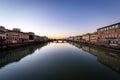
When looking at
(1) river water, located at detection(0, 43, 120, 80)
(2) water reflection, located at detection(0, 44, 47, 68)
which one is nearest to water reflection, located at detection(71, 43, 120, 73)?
(1) river water, located at detection(0, 43, 120, 80)

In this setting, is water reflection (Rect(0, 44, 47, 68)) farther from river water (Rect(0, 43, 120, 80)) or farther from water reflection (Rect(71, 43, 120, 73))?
water reflection (Rect(71, 43, 120, 73))

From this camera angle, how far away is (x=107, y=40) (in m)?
50.0

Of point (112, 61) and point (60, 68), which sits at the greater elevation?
point (60, 68)

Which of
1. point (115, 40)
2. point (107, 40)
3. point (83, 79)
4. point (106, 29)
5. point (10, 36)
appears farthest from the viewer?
point (10, 36)

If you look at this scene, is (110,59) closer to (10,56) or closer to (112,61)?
(112,61)

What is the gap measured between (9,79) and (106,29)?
2078 inches

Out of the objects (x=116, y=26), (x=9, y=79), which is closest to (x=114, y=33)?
(x=116, y=26)

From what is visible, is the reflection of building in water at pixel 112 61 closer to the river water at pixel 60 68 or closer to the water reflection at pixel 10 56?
the river water at pixel 60 68

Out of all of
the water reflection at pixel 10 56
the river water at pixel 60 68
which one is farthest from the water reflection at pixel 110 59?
the water reflection at pixel 10 56

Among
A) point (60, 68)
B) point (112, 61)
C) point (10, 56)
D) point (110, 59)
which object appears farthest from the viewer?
point (10, 56)

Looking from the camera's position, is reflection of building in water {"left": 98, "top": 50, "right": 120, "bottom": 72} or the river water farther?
reflection of building in water {"left": 98, "top": 50, "right": 120, "bottom": 72}

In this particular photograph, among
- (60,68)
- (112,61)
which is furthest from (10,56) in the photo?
(112,61)


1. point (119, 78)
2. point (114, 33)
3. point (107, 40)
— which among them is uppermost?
point (114, 33)

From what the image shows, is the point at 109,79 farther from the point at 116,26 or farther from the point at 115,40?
the point at 116,26
